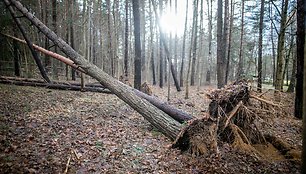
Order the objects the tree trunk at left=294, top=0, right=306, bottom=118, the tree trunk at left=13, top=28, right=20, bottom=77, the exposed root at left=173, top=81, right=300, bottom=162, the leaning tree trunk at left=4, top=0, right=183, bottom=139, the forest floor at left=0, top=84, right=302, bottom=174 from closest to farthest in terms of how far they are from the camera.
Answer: the forest floor at left=0, top=84, right=302, bottom=174 < the exposed root at left=173, top=81, right=300, bottom=162 < the leaning tree trunk at left=4, top=0, right=183, bottom=139 < the tree trunk at left=294, top=0, right=306, bottom=118 < the tree trunk at left=13, top=28, right=20, bottom=77

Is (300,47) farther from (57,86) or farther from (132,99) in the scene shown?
(57,86)

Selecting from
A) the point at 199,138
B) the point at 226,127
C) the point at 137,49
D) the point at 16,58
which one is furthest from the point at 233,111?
the point at 16,58

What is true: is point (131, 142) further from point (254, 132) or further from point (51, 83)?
point (51, 83)

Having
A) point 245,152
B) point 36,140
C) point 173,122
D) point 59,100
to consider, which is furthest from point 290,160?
point 59,100

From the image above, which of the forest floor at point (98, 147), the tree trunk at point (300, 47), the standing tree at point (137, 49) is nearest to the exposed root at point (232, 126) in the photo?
the forest floor at point (98, 147)

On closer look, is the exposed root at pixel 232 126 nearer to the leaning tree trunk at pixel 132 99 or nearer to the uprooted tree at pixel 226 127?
the uprooted tree at pixel 226 127

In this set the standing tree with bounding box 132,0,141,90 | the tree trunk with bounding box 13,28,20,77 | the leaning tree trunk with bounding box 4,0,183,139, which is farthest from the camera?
the tree trunk with bounding box 13,28,20,77

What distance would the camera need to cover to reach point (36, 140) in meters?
5.76

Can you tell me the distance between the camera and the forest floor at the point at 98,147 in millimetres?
4996

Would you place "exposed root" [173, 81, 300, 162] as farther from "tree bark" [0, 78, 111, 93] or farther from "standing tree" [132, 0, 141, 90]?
"tree bark" [0, 78, 111, 93]

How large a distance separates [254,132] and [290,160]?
109 centimetres

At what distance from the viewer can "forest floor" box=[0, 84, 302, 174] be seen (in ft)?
16.4

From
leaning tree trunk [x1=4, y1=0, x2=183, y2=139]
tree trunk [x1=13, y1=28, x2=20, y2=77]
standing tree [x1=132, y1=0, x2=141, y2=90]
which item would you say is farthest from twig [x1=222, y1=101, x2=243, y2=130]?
tree trunk [x1=13, y1=28, x2=20, y2=77]

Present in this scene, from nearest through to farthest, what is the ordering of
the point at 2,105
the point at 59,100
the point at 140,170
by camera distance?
Result: the point at 140,170
the point at 2,105
the point at 59,100
